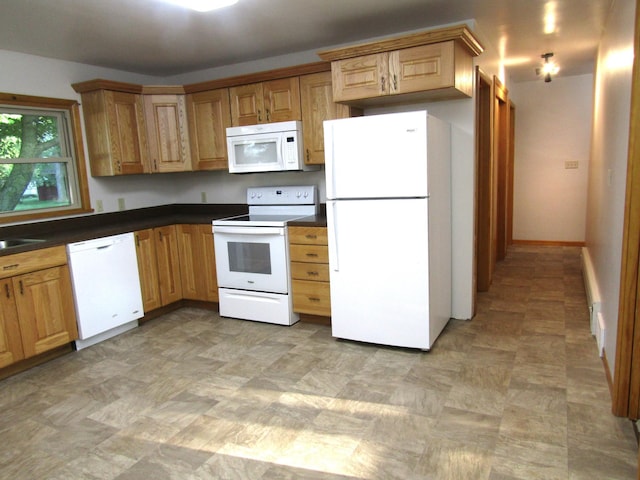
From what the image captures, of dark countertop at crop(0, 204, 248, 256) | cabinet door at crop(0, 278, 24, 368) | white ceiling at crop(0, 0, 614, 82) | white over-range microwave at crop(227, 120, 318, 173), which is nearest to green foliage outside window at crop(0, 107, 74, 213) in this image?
dark countertop at crop(0, 204, 248, 256)

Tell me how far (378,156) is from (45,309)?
2599 millimetres

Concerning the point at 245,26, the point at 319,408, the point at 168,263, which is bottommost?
the point at 319,408

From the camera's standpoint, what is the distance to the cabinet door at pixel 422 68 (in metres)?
3.05

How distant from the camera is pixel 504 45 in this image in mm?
4453

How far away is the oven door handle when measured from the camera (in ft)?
12.4

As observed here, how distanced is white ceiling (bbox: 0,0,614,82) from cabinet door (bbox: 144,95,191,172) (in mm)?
392

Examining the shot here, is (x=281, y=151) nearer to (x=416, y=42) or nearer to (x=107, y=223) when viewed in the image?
(x=416, y=42)

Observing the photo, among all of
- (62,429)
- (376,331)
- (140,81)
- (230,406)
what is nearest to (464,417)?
(376,331)

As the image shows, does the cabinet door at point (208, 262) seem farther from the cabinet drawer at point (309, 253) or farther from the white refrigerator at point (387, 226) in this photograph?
the white refrigerator at point (387, 226)

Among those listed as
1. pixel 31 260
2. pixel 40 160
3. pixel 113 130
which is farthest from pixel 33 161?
pixel 31 260

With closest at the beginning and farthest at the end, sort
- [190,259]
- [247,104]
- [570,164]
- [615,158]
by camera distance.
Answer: [615,158] < [247,104] < [190,259] < [570,164]

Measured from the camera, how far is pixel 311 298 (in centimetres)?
378

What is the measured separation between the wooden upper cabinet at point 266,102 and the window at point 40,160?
4.77ft

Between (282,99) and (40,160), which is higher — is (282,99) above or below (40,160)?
above
